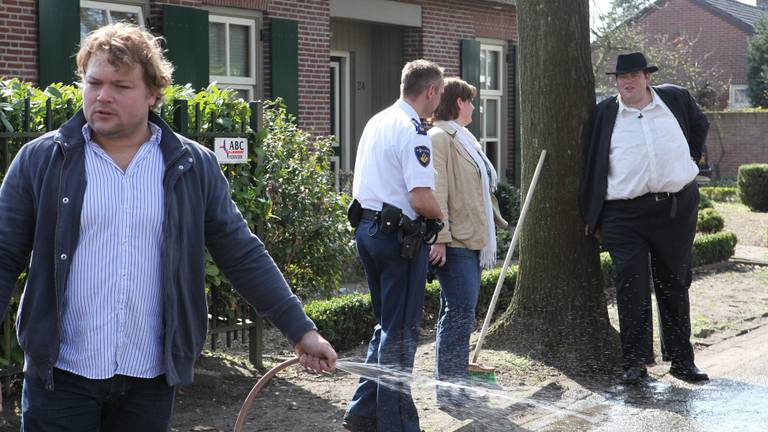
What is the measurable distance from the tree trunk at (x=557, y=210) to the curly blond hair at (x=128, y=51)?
4572mm

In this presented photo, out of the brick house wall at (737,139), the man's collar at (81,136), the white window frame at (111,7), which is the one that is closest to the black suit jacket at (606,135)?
the man's collar at (81,136)

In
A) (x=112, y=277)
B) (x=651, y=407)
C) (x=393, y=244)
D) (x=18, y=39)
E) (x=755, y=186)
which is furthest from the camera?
(x=755, y=186)

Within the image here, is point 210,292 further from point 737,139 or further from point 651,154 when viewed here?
point 737,139

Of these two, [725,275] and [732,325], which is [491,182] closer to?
[732,325]

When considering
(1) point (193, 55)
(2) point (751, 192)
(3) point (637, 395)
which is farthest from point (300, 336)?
(2) point (751, 192)

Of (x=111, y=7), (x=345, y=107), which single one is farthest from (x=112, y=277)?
(x=345, y=107)

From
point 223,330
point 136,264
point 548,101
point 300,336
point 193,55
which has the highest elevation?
point 193,55

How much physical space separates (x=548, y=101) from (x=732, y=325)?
10.1 feet

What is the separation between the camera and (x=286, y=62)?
12.6 metres

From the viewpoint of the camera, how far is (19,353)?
546 cm

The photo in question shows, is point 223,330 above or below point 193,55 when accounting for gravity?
below

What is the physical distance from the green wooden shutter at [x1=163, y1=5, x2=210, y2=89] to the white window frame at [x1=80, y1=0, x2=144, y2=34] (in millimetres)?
288

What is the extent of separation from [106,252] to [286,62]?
991 cm

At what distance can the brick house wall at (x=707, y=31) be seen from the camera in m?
43.7
